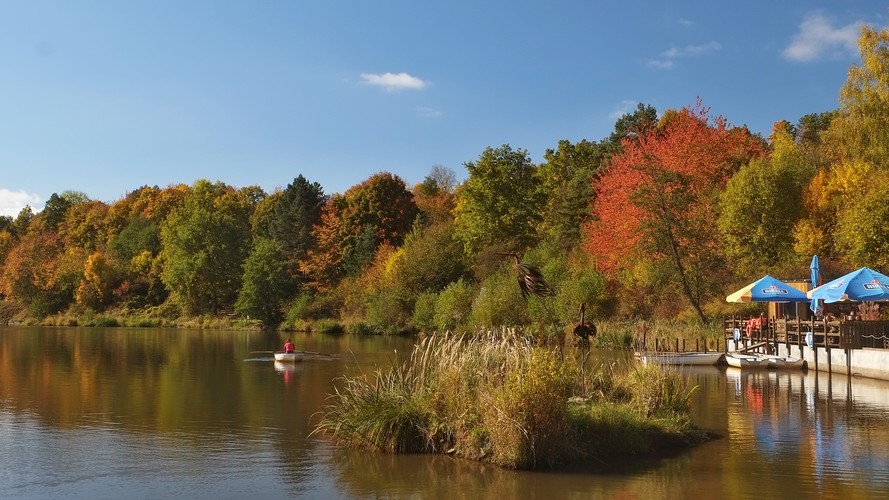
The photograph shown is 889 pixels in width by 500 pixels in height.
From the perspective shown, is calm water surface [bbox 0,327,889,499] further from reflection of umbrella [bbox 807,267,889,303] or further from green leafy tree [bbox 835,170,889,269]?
green leafy tree [bbox 835,170,889,269]

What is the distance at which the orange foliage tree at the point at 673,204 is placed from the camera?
36156 mm

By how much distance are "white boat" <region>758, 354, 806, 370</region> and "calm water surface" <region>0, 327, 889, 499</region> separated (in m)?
2.56

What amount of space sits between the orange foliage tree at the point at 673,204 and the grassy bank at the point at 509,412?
914 inches

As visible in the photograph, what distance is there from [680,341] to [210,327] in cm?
4280

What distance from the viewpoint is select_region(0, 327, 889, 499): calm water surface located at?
1034 centimetres

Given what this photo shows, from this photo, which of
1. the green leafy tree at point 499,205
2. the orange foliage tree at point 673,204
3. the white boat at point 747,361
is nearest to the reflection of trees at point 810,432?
the white boat at point 747,361

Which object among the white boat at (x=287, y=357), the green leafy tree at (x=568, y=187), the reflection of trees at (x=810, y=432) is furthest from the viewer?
the green leafy tree at (x=568, y=187)

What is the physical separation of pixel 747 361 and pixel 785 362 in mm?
1262

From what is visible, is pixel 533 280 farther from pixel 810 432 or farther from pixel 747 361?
pixel 747 361

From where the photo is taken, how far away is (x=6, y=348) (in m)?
39.3

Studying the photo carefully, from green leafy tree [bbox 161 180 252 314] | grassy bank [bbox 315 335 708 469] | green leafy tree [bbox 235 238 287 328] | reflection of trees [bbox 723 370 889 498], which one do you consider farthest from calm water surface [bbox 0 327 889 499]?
green leafy tree [bbox 161 180 252 314]

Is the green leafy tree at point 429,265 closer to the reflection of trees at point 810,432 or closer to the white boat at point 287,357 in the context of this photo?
the white boat at point 287,357

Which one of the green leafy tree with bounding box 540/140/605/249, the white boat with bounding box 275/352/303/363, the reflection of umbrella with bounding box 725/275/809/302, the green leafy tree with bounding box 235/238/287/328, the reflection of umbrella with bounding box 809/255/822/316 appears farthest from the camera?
the green leafy tree with bounding box 235/238/287/328

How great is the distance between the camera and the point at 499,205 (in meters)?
54.8
